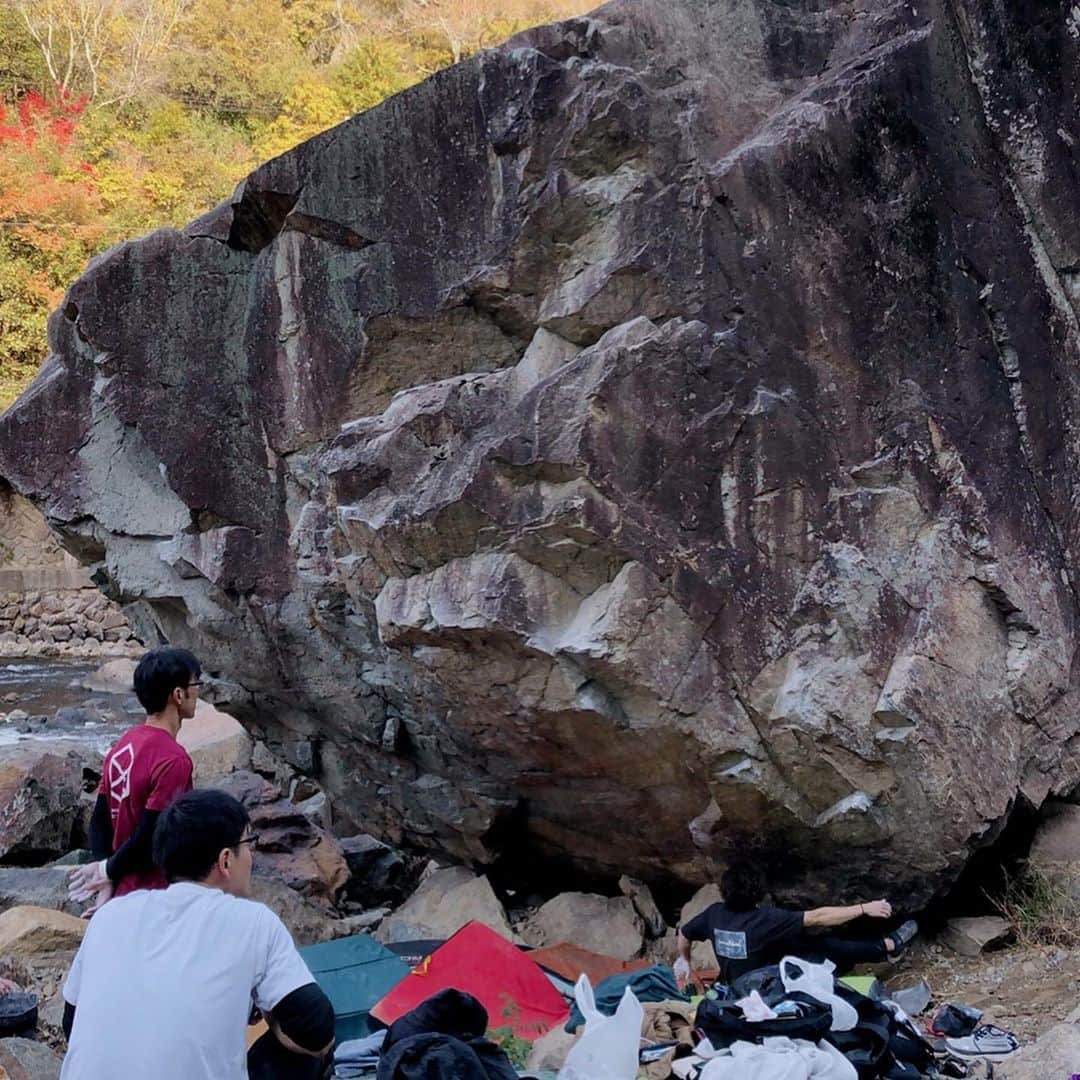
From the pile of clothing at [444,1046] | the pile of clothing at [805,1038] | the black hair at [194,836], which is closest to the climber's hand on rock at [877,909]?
the pile of clothing at [805,1038]

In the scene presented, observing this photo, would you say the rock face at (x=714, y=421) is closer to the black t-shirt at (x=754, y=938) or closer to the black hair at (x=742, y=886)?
the black hair at (x=742, y=886)

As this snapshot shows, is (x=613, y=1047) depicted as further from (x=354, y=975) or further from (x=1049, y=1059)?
(x=354, y=975)

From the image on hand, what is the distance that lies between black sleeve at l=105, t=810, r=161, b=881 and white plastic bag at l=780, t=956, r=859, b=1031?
83.3 inches

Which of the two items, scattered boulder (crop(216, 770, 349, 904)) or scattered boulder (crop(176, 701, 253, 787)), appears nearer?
scattered boulder (crop(216, 770, 349, 904))

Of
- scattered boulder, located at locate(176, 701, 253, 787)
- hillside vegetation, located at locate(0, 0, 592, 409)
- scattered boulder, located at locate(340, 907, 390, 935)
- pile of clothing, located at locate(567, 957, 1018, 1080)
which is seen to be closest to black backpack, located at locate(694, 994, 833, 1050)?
pile of clothing, located at locate(567, 957, 1018, 1080)


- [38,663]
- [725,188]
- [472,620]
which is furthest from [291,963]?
[38,663]

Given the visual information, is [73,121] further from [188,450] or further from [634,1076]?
[634,1076]

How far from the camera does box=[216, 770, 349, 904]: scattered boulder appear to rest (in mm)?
7379

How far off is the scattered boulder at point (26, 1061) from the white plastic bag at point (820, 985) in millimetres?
2521

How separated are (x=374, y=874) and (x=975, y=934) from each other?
13.2 feet

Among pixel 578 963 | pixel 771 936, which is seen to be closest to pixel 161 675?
pixel 771 936

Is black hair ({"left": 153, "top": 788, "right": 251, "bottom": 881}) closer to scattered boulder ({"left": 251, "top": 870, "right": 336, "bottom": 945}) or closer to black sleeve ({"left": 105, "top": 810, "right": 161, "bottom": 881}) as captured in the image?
black sleeve ({"left": 105, "top": 810, "right": 161, "bottom": 881})

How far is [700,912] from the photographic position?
5449 mm

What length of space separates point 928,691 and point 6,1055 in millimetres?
3680
